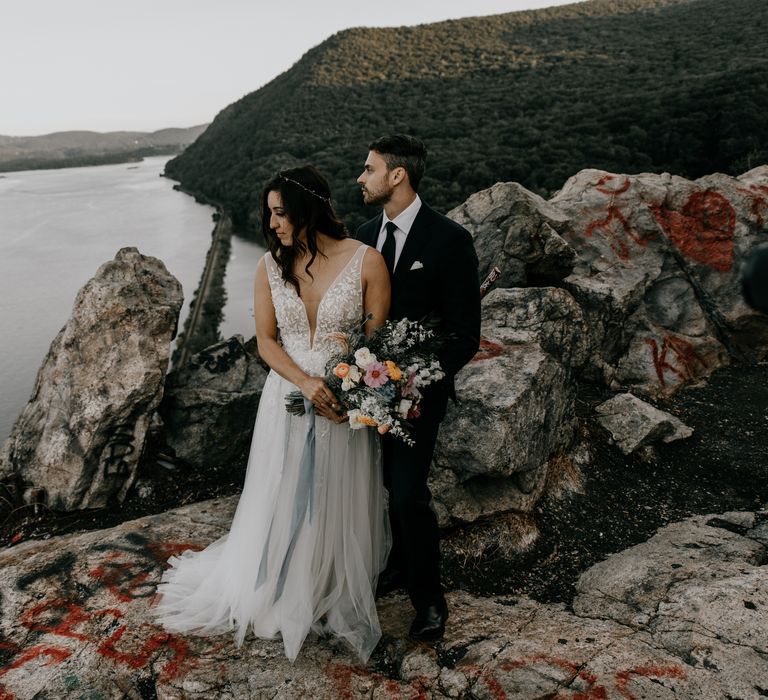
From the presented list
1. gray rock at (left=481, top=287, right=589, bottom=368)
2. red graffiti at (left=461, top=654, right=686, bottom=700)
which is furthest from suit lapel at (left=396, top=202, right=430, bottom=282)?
gray rock at (left=481, top=287, right=589, bottom=368)

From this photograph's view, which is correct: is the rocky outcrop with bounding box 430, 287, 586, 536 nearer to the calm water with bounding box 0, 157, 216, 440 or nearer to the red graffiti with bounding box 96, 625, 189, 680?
the red graffiti with bounding box 96, 625, 189, 680

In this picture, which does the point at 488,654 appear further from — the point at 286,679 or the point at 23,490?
the point at 23,490

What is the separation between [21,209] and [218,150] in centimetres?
1357

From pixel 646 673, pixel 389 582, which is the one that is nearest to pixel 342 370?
pixel 389 582

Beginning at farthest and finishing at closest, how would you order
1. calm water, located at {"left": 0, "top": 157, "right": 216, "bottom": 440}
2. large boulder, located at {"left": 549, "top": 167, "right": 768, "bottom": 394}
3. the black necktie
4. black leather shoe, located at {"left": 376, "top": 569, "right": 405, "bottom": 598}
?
calm water, located at {"left": 0, "top": 157, "right": 216, "bottom": 440}, large boulder, located at {"left": 549, "top": 167, "right": 768, "bottom": 394}, black leather shoe, located at {"left": 376, "top": 569, "right": 405, "bottom": 598}, the black necktie

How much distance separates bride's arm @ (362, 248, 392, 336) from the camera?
251 centimetres

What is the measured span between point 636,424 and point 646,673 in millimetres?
2619

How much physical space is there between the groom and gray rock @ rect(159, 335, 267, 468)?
8.77 feet

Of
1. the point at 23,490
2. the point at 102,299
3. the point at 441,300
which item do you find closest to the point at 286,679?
the point at 441,300

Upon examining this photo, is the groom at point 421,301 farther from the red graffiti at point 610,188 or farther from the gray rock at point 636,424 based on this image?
the red graffiti at point 610,188

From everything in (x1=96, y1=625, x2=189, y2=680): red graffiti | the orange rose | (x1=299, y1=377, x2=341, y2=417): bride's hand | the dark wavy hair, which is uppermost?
the dark wavy hair

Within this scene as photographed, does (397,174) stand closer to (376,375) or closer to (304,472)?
(376,375)

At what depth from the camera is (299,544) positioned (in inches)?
104

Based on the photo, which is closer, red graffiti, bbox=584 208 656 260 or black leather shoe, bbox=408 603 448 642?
black leather shoe, bbox=408 603 448 642
